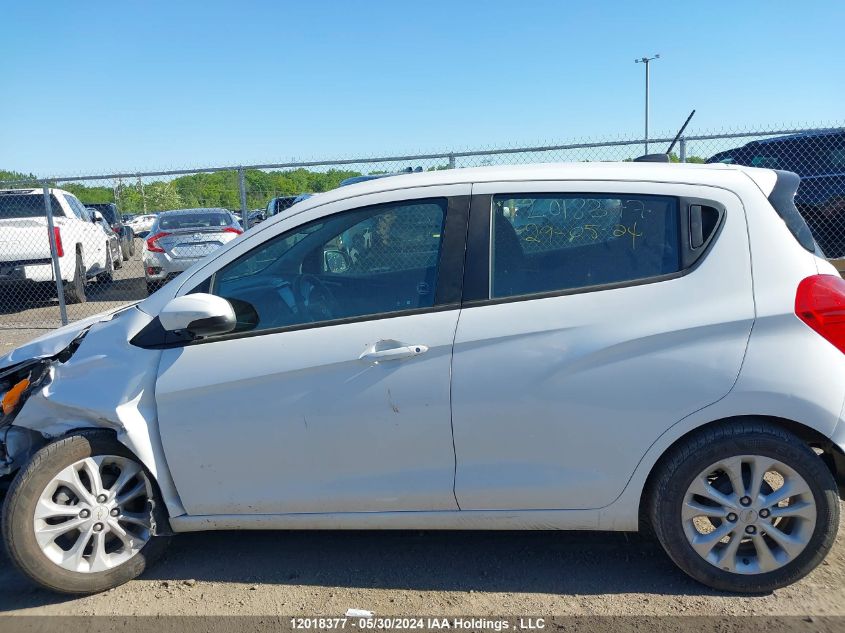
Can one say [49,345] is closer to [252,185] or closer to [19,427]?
[19,427]

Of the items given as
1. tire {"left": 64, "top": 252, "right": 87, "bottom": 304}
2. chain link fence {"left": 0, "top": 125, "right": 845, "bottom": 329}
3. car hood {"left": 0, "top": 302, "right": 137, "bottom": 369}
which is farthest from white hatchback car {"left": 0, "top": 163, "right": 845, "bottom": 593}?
tire {"left": 64, "top": 252, "right": 87, "bottom": 304}

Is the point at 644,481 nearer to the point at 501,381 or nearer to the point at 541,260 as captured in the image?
the point at 501,381

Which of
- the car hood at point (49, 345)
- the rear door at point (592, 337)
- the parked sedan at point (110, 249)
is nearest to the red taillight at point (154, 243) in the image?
the parked sedan at point (110, 249)

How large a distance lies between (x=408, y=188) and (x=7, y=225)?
9.06 m

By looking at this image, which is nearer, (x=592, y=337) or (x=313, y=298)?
(x=592, y=337)

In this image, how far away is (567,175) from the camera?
9.57 feet

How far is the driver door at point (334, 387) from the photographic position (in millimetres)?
2768

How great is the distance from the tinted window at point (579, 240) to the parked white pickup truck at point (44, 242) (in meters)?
7.76

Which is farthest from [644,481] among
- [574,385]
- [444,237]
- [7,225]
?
[7,225]

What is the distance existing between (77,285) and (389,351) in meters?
9.86

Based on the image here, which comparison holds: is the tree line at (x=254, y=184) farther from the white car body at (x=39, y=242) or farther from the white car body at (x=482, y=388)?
the white car body at (x=482, y=388)

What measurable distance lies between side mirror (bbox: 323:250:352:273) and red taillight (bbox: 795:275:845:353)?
1.91 meters

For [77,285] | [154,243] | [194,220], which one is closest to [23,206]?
[77,285]

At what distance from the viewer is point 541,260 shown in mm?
2857
